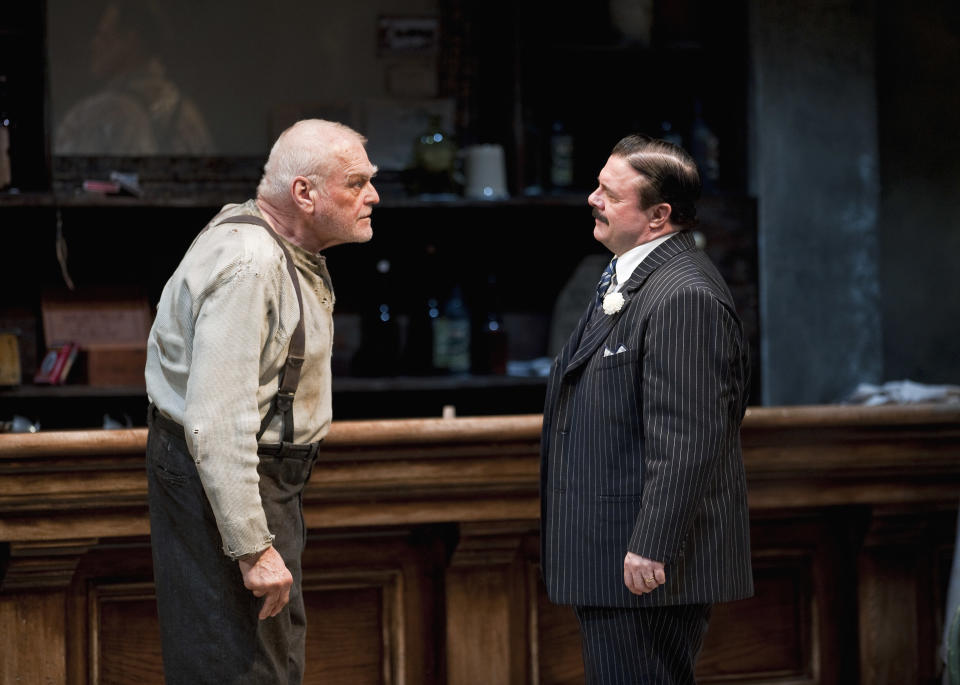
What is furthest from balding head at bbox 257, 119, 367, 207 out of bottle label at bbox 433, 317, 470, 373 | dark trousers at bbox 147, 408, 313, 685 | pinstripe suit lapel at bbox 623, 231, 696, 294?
bottle label at bbox 433, 317, 470, 373

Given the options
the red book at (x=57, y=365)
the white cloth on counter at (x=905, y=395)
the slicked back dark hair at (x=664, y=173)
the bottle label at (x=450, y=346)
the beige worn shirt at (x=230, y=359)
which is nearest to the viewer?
the beige worn shirt at (x=230, y=359)

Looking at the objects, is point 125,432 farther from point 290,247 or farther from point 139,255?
point 139,255

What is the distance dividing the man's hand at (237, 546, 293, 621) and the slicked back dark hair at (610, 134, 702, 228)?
78cm

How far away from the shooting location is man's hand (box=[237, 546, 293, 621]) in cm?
150

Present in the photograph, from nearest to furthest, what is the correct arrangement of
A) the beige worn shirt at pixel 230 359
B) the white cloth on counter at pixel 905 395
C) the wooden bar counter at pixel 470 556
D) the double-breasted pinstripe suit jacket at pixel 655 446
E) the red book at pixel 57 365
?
1. the beige worn shirt at pixel 230 359
2. the double-breasted pinstripe suit jacket at pixel 655 446
3. the wooden bar counter at pixel 470 556
4. the white cloth on counter at pixel 905 395
5. the red book at pixel 57 365

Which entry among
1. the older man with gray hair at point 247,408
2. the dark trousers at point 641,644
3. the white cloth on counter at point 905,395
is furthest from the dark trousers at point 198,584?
the white cloth on counter at point 905,395

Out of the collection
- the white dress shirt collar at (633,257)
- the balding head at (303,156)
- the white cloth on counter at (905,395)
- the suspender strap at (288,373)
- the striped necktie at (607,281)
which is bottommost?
the white cloth on counter at (905,395)

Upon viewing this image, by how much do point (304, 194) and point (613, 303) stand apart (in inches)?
20.1

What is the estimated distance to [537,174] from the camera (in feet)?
11.9

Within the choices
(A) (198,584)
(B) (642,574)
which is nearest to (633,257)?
(B) (642,574)

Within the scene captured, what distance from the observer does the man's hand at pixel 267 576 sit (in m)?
1.50

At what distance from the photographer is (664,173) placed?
1.72 metres

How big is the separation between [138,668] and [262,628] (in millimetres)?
642

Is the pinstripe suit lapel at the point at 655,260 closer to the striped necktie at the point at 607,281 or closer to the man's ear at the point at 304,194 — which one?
the striped necktie at the point at 607,281
